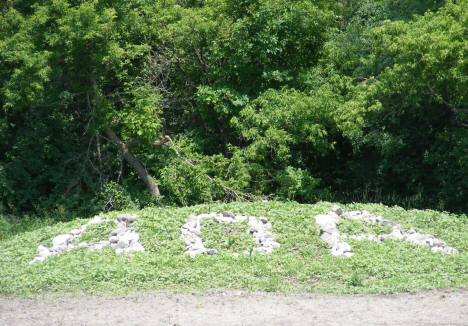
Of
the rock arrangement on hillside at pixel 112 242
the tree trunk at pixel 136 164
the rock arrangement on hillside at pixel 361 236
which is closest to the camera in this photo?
the rock arrangement on hillside at pixel 361 236

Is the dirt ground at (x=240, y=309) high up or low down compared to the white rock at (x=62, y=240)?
up

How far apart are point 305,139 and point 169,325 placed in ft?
22.3

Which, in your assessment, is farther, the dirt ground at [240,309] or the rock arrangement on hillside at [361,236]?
the rock arrangement on hillside at [361,236]

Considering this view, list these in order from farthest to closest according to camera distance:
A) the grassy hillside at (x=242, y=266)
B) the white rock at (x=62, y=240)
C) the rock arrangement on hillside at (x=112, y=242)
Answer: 1. the white rock at (x=62, y=240)
2. the rock arrangement on hillside at (x=112, y=242)
3. the grassy hillside at (x=242, y=266)

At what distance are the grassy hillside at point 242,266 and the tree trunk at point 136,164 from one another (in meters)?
3.76

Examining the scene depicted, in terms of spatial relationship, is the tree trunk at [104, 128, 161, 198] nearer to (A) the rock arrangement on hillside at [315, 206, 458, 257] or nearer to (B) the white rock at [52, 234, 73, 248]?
(B) the white rock at [52, 234, 73, 248]

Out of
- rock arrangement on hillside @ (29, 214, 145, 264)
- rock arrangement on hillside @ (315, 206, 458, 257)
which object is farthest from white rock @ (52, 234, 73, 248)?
rock arrangement on hillside @ (315, 206, 458, 257)

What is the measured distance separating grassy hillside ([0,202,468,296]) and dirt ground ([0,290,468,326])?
0.22m

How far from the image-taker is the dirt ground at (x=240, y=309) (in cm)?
506

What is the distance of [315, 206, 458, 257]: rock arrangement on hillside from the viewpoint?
23.0 feet

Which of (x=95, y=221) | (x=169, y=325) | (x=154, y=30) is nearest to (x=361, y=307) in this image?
(x=169, y=325)

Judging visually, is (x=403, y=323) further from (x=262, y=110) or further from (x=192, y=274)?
(x=262, y=110)

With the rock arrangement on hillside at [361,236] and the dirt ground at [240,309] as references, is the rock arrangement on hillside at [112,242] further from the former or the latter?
the rock arrangement on hillside at [361,236]

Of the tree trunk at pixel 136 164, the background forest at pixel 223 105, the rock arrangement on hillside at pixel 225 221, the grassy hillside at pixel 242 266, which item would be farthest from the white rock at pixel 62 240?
the tree trunk at pixel 136 164
